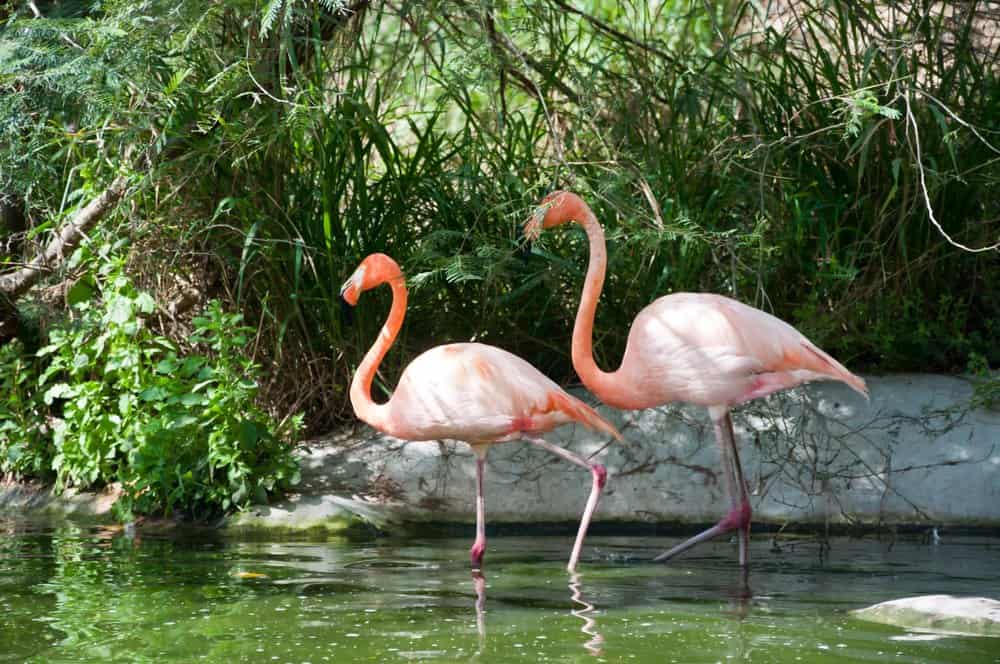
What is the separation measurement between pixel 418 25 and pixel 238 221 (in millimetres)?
1353

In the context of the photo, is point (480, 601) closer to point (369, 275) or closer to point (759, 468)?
point (369, 275)

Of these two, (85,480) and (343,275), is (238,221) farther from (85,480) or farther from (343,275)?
(85,480)

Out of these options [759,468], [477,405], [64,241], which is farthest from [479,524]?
[64,241]

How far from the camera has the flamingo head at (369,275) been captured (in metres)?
5.36

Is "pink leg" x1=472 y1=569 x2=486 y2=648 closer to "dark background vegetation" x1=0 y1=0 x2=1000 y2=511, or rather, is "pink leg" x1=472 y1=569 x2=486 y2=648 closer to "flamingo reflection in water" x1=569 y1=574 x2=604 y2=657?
"flamingo reflection in water" x1=569 y1=574 x2=604 y2=657

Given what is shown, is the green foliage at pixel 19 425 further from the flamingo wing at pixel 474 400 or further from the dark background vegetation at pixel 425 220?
the flamingo wing at pixel 474 400

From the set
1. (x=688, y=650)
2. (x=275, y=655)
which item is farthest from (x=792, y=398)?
(x=275, y=655)

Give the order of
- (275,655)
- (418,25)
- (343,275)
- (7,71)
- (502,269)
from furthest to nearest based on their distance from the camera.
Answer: (343,275)
(418,25)
(502,269)
(7,71)
(275,655)

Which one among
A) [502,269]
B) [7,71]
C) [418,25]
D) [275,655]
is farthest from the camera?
[418,25]

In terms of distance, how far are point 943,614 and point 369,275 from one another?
8.44ft

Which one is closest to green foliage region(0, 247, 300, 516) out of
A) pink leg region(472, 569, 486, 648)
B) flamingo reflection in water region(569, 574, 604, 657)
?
pink leg region(472, 569, 486, 648)

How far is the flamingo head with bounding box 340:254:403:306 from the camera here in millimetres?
5359

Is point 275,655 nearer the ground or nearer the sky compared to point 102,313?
nearer the ground

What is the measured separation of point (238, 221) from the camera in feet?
21.5
